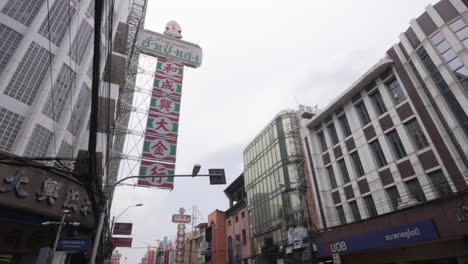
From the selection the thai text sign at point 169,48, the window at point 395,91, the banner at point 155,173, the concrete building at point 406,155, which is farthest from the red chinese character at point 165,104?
the window at point 395,91

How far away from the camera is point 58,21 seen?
51.1ft

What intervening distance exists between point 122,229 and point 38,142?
19.1 metres

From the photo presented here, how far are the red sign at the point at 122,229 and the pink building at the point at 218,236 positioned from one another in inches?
606

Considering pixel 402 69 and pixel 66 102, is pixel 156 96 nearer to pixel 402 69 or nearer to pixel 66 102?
pixel 66 102

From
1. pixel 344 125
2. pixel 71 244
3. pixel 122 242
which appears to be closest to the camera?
pixel 71 244

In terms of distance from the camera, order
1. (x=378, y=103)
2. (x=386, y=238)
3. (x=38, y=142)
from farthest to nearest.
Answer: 1. (x=378, y=103)
2. (x=386, y=238)
3. (x=38, y=142)

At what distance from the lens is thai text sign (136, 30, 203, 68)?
69.9 feet

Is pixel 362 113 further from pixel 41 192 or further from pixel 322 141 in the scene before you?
pixel 41 192

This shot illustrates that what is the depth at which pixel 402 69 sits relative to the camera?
19094mm

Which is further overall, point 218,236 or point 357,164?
point 218,236

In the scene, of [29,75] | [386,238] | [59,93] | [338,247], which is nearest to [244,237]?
[338,247]

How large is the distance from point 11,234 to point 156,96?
10.5 meters

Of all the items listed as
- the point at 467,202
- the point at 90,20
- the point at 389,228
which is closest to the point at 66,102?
the point at 90,20

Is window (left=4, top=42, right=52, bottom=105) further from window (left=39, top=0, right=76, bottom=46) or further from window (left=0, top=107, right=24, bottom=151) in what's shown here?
window (left=39, top=0, right=76, bottom=46)
